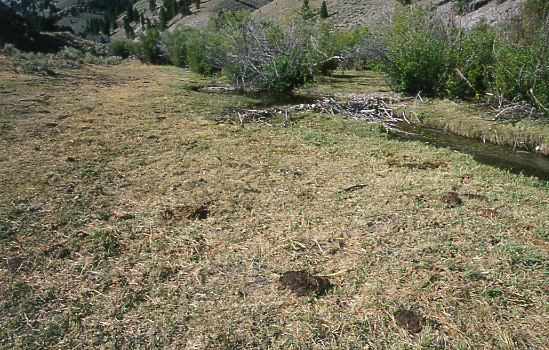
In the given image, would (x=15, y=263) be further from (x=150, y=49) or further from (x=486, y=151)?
(x=150, y=49)

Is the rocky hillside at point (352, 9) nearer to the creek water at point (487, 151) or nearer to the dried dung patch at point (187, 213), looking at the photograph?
the creek water at point (487, 151)

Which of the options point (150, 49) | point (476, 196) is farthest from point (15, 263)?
point (150, 49)

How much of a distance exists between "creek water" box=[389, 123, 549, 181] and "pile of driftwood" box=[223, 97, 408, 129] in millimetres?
595

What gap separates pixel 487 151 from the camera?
6.58m

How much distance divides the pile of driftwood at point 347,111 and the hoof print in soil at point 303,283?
5277mm

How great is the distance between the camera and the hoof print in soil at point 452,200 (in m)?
3.74

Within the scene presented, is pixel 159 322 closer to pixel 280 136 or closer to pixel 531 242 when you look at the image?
pixel 531 242

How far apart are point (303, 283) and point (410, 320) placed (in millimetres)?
755

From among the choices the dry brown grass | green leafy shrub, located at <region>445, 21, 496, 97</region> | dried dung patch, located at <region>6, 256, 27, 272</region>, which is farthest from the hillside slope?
dried dung patch, located at <region>6, 256, 27, 272</region>

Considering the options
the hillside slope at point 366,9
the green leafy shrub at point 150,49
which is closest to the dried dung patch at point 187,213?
the green leafy shrub at point 150,49

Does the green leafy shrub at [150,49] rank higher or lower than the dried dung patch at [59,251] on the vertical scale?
higher

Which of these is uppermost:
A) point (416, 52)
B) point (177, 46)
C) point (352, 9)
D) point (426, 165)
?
point (352, 9)

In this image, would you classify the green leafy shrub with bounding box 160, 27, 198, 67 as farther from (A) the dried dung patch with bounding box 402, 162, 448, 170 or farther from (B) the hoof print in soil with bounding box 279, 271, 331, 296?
(B) the hoof print in soil with bounding box 279, 271, 331, 296

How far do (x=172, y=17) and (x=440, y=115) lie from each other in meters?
97.2
